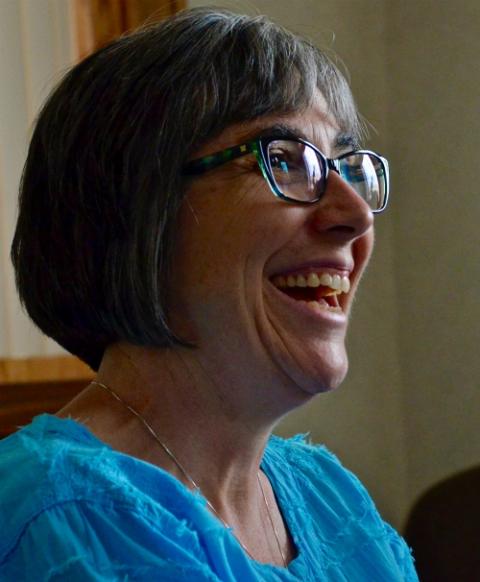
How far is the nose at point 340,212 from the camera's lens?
1118 mm

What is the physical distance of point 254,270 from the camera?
3.58 feet

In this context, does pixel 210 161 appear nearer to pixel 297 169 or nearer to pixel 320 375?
pixel 297 169

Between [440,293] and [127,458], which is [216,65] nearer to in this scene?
[127,458]

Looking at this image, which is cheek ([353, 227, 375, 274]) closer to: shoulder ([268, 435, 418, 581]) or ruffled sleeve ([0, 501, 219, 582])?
shoulder ([268, 435, 418, 581])

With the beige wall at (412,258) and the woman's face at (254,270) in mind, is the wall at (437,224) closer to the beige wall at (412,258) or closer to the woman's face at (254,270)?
the beige wall at (412,258)

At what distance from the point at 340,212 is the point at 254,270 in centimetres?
12

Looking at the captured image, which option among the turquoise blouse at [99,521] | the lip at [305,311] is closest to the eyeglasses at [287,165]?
the lip at [305,311]

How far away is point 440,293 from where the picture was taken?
2.55m

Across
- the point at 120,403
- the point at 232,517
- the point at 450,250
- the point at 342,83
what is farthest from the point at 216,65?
the point at 450,250

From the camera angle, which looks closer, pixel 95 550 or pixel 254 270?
pixel 95 550

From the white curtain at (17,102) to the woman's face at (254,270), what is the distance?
39.1 inches

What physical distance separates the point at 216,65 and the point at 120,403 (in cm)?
40

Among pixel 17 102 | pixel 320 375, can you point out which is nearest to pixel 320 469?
pixel 320 375

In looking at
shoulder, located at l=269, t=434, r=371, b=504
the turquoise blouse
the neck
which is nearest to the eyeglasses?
the neck
